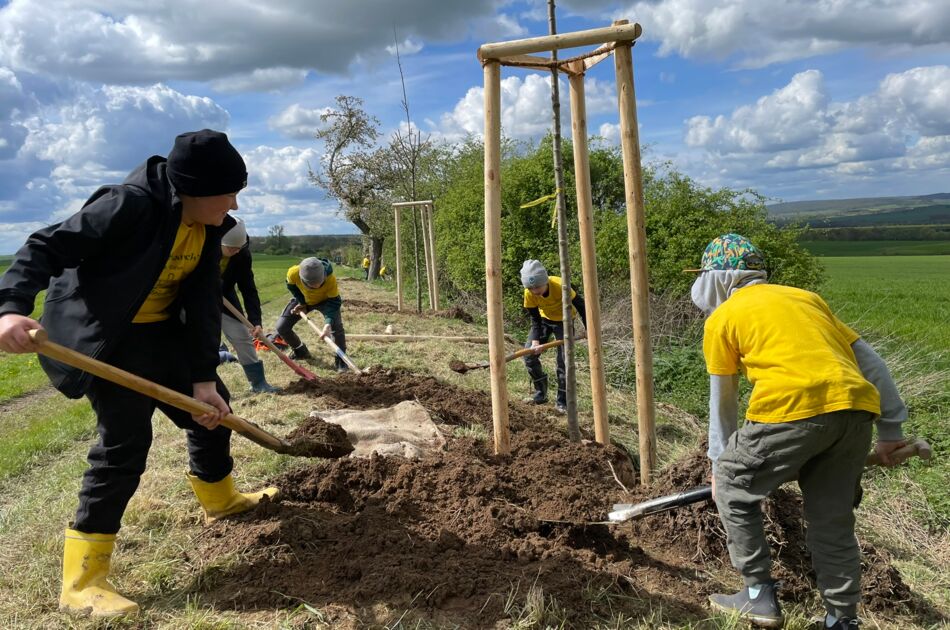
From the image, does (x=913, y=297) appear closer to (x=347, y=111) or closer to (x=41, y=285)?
(x=347, y=111)

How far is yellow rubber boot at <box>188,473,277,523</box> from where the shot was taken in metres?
3.62

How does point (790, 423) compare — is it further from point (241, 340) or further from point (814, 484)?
point (241, 340)

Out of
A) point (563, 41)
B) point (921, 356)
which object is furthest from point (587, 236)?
point (921, 356)

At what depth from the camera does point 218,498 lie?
12.0 ft

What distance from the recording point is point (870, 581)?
10.2 ft

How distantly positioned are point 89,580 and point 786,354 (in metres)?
3.13

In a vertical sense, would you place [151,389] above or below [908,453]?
above

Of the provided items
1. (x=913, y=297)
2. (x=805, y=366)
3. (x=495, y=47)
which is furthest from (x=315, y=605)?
(x=913, y=297)

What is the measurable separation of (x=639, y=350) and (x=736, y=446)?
1.47m

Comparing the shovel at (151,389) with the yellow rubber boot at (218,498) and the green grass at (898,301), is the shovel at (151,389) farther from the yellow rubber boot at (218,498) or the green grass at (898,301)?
the green grass at (898,301)

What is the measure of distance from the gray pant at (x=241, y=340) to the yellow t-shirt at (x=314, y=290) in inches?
60.5

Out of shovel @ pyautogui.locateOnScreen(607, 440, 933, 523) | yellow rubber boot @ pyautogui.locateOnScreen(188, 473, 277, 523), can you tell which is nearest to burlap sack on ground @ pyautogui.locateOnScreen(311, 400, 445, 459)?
yellow rubber boot @ pyautogui.locateOnScreen(188, 473, 277, 523)

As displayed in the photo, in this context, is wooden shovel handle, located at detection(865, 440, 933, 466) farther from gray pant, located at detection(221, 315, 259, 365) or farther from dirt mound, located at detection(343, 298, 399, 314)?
dirt mound, located at detection(343, 298, 399, 314)

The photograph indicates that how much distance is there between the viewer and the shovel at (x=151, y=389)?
2.49 metres
